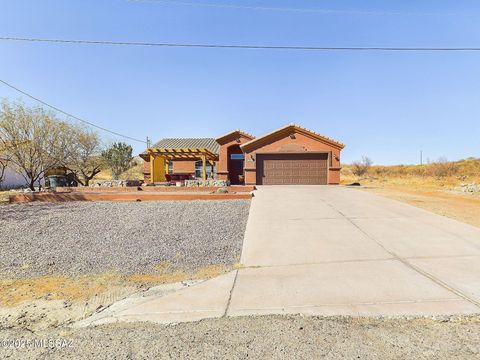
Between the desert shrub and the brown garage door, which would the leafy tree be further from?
the desert shrub

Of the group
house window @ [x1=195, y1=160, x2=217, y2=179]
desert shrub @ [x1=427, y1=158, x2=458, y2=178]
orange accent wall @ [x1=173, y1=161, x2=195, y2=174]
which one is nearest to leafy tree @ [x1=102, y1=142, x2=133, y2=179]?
orange accent wall @ [x1=173, y1=161, x2=195, y2=174]

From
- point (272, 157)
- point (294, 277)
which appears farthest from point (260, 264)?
→ point (272, 157)

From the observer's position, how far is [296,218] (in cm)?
898

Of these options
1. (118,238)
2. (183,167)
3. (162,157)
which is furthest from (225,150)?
(118,238)

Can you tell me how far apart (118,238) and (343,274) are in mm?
6516

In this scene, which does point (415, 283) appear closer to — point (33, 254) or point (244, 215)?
point (244, 215)

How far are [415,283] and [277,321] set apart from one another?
8.35 feet

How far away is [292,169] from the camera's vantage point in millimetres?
20984

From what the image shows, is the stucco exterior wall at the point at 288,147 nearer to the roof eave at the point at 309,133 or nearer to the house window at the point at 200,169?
the roof eave at the point at 309,133

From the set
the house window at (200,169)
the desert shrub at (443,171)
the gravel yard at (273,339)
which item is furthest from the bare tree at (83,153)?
the desert shrub at (443,171)

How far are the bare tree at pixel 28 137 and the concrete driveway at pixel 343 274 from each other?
15.1 m

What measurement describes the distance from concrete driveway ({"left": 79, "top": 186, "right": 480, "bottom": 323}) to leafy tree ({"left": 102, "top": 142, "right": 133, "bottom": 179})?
82.9ft

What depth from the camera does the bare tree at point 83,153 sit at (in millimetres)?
21883

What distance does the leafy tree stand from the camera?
28641mm
